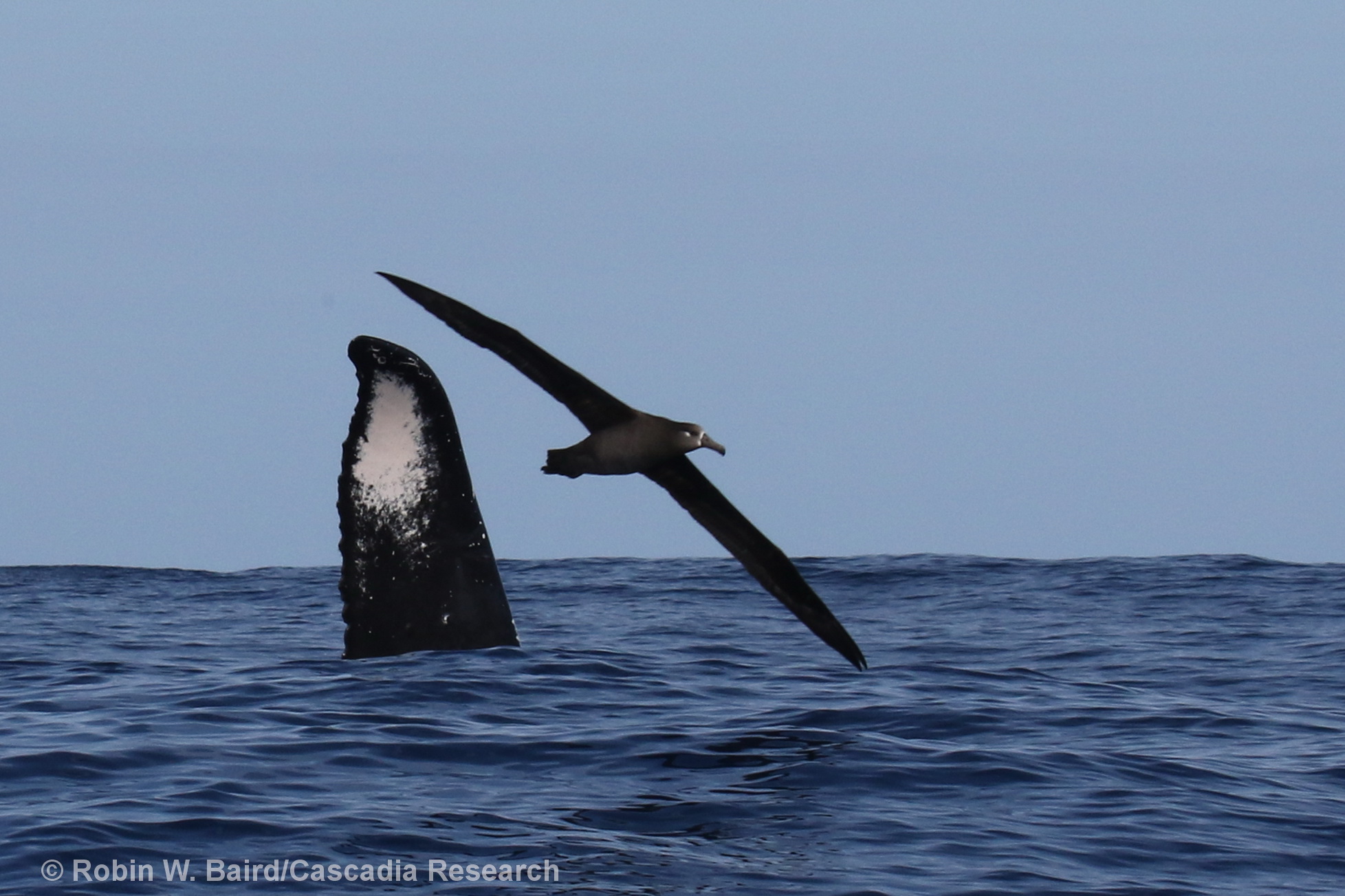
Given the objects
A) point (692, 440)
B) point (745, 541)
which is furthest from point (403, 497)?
point (692, 440)

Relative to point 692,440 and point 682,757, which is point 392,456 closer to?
point 692,440

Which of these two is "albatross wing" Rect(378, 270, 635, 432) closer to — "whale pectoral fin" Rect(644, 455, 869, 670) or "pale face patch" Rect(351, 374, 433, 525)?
"whale pectoral fin" Rect(644, 455, 869, 670)

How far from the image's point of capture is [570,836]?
269 inches

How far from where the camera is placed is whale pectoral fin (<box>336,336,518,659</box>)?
30.7 feet

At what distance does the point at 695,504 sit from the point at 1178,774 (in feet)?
10.2

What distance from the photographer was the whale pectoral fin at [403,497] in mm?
9352

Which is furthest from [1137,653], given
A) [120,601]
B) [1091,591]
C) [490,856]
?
[120,601]

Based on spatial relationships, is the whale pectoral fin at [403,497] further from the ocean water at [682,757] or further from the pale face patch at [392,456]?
the ocean water at [682,757]

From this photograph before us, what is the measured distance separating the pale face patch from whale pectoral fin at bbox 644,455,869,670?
1.59 metres

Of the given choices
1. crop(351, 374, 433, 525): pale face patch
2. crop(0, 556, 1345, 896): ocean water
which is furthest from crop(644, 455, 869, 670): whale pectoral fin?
crop(351, 374, 433, 525): pale face patch

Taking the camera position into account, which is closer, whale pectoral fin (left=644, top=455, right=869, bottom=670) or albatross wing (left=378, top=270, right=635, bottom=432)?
albatross wing (left=378, top=270, right=635, bottom=432)

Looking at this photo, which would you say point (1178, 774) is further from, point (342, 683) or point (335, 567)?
point (335, 567)

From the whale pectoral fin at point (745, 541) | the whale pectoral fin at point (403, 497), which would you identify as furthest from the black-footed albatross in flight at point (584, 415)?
the whale pectoral fin at point (403, 497)

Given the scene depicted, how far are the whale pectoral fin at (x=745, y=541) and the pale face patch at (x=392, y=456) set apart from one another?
1.59m
